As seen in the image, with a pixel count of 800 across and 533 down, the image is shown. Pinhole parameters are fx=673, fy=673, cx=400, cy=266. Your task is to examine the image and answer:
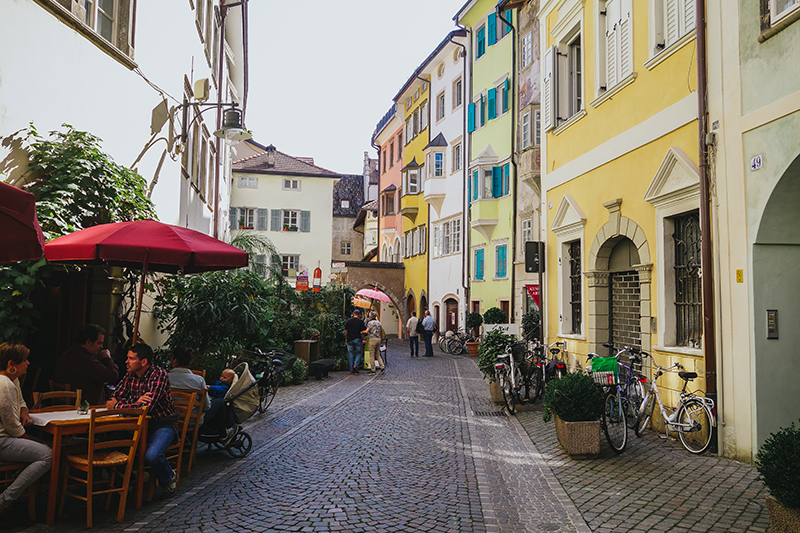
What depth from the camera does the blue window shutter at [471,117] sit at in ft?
99.8

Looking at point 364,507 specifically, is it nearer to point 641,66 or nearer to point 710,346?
point 710,346

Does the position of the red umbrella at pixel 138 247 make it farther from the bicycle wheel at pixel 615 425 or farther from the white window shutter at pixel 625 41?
the white window shutter at pixel 625 41

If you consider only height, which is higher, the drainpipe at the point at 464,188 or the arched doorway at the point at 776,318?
the drainpipe at the point at 464,188

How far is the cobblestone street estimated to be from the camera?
5.57 meters

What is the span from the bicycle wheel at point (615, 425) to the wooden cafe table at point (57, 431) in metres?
5.29

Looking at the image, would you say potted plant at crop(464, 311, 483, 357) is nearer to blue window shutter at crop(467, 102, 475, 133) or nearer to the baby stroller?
blue window shutter at crop(467, 102, 475, 133)

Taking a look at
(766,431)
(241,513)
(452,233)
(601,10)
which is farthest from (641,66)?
(452,233)

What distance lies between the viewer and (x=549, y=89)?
1463 cm

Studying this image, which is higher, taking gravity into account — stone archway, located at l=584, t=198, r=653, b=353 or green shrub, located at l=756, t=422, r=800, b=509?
stone archway, located at l=584, t=198, r=653, b=353

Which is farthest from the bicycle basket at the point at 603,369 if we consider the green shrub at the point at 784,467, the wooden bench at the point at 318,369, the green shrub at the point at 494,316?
the green shrub at the point at 494,316

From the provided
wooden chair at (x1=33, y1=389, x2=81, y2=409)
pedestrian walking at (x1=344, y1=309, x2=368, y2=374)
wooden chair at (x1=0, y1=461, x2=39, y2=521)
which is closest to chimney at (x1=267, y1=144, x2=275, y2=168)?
pedestrian walking at (x1=344, y1=309, x2=368, y2=374)

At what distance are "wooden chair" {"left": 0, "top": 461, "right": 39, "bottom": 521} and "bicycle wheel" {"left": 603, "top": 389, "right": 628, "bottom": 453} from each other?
20.0 feet

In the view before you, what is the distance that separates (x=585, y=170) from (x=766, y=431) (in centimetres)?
637

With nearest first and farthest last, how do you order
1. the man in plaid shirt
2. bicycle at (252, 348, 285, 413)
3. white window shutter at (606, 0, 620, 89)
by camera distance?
the man in plaid shirt → bicycle at (252, 348, 285, 413) → white window shutter at (606, 0, 620, 89)
